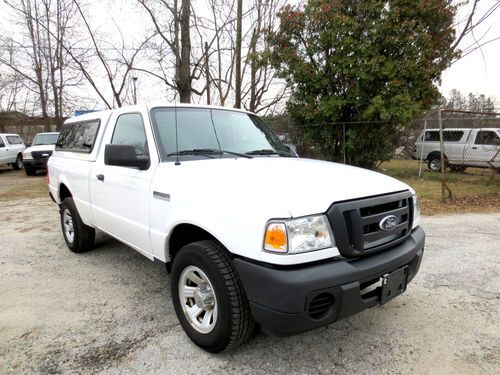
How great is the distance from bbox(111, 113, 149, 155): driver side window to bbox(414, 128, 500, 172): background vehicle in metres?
11.4

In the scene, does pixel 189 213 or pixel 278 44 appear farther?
pixel 278 44

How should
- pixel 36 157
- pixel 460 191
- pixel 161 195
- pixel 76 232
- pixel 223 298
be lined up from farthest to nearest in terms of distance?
pixel 36 157, pixel 460 191, pixel 76 232, pixel 161 195, pixel 223 298

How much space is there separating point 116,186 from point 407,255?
2689 mm

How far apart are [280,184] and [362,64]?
388 inches

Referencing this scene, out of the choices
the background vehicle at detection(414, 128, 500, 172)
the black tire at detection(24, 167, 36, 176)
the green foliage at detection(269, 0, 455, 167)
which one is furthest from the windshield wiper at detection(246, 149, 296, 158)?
the black tire at detection(24, 167, 36, 176)

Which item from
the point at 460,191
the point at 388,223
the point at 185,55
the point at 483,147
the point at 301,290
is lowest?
the point at 460,191

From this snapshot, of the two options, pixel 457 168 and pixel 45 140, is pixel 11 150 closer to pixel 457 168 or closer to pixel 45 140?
pixel 45 140

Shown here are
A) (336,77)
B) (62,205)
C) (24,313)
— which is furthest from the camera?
(336,77)

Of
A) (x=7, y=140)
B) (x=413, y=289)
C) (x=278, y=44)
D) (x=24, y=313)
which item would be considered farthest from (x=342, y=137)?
(x=7, y=140)

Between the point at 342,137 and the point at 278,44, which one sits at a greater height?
the point at 278,44

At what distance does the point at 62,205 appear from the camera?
4.95 m

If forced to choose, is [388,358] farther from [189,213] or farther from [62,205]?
[62,205]

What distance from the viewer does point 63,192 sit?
5117 millimetres

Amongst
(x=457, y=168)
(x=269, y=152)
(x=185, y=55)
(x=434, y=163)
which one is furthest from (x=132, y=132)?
(x=434, y=163)
